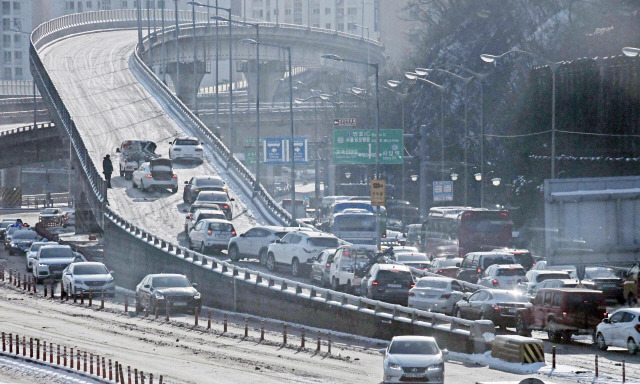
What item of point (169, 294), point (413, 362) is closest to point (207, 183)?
point (169, 294)

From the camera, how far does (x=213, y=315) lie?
44312mm

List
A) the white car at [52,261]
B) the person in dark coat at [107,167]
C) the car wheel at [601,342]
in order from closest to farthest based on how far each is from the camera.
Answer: the car wheel at [601,342] < the white car at [52,261] < the person in dark coat at [107,167]

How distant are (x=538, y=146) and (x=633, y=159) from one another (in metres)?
15.2

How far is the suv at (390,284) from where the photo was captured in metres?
39.1

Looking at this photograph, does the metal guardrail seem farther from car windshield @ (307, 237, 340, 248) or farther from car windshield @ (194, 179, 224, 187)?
Answer: car windshield @ (194, 179, 224, 187)

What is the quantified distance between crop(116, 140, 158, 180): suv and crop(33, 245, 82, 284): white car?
21813 mm

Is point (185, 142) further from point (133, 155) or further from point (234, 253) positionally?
point (234, 253)

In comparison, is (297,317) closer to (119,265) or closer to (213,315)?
(213,315)

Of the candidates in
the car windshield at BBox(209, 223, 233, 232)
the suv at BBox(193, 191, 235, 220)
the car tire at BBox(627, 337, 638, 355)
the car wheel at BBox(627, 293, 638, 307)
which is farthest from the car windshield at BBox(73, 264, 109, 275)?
the car tire at BBox(627, 337, 638, 355)

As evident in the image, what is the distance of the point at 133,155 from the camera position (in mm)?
78500

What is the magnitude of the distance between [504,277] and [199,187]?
29736mm

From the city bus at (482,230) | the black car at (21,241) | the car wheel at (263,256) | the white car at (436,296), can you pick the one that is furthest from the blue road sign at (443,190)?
the white car at (436,296)

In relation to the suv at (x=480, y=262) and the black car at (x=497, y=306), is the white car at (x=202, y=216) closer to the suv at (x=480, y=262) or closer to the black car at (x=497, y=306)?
the suv at (x=480, y=262)

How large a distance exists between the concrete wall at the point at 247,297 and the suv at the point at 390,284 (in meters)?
1.88
